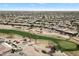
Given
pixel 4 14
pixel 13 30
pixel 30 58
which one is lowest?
pixel 30 58

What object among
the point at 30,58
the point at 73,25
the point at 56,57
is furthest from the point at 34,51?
the point at 73,25

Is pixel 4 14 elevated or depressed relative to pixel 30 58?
elevated

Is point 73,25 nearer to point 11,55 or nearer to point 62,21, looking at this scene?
point 62,21

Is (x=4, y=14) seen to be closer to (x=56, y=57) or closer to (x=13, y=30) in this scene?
(x=13, y=30)

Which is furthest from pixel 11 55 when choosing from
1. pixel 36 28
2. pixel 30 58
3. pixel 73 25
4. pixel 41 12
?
pixel 73 25

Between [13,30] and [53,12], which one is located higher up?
[53,12]

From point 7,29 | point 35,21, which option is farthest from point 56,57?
point 7,29

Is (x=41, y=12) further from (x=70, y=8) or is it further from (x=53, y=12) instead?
(x=70, y=8)
